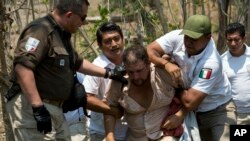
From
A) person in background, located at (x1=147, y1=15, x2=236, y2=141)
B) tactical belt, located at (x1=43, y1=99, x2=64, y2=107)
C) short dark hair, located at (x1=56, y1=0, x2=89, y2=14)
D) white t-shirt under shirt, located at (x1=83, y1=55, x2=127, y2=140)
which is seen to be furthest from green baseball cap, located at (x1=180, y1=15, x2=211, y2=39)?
tactical belt, located at (x1=43, y1=99, x2=64, y2=107)

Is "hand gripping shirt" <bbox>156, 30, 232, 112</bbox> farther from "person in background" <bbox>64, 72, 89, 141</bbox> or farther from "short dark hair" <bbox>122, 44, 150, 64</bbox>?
"person in background" <bbox>64, 72, 89, 141</bbox>

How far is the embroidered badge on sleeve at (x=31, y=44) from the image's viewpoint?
3213mm

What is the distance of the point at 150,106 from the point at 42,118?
0.88 metres

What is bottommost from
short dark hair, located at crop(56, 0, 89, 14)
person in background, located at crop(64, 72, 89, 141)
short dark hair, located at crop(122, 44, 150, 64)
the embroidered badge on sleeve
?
person in background, located at crop(64, 72, 89, 141)

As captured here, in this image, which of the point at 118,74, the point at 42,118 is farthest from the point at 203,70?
the point at 42,118

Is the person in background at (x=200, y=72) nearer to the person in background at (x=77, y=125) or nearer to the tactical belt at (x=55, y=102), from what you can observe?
the tactical belt at (x=55, y=102)

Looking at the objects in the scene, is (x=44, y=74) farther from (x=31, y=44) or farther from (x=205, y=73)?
(x=205, y=73)

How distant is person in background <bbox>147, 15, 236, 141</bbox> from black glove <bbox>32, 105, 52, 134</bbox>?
0.93 metres

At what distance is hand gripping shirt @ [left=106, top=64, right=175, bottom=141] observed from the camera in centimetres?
367

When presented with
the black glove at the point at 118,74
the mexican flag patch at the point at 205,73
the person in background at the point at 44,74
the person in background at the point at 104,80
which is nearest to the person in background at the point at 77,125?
the person in background at the point at 104,80

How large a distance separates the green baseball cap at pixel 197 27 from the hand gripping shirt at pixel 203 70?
0.46 ft

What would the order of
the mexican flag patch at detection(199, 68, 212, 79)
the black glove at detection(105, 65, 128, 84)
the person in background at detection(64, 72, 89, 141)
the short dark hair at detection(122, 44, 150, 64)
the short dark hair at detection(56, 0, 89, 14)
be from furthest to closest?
the person in background at detection(64, 72, 89, 141), the black glove at detection(105, 65, 128, 84), the mexican flag patch at detection(199, 68, 212, 79), the short dark hair at detection(122, 44, 150, 64), the short dark hair at detection(56, 0, 89, 14)

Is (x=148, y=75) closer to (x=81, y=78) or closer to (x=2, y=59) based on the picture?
(x=81, y=78)

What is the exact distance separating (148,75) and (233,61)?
1413mm
